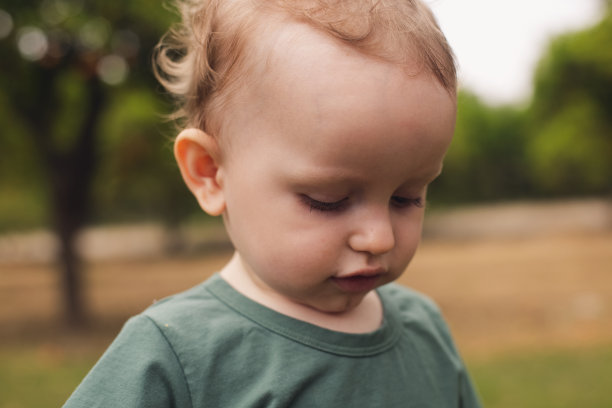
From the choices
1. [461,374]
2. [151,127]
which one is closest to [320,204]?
[461,374]

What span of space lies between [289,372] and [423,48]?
0.72 m

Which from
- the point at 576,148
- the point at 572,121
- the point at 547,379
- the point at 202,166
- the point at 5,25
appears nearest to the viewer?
the point at 202,166

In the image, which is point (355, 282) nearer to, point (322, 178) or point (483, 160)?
point (322, 178)

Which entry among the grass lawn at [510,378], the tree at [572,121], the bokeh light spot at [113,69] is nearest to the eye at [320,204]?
the grass lawn at [510,378]

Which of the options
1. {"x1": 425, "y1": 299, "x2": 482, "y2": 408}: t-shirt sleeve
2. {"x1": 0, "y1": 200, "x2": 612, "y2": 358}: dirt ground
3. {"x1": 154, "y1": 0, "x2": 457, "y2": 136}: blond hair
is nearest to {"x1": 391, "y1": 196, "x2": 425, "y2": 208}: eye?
{"x1": 154, "y1": 0, "x2": 457, "y2": 136}: blond hair

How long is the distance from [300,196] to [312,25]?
34 cm

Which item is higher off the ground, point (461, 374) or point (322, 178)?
point (322, 178)

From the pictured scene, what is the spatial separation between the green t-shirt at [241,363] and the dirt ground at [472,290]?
672 centimetres

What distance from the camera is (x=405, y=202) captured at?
1382mm

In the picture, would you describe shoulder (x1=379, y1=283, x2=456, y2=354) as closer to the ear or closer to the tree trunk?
the ear

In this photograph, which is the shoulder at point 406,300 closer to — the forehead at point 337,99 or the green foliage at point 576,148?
the forehead at point 337,99

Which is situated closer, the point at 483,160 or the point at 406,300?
the point at 406,300

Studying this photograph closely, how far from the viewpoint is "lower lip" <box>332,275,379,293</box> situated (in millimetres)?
1346

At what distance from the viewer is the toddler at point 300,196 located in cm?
122
